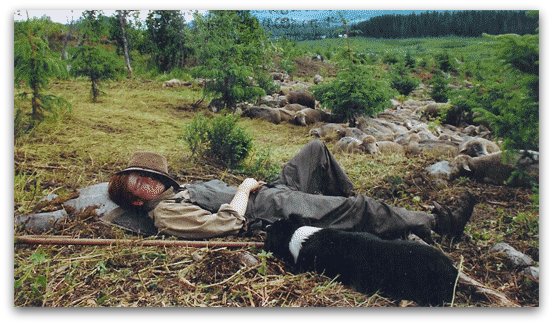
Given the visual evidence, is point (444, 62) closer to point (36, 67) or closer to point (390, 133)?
point (390, 133)

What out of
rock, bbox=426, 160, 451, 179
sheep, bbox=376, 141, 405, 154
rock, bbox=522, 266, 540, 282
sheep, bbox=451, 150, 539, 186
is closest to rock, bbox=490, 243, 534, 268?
rock, bbox=522, 266, 540, 282

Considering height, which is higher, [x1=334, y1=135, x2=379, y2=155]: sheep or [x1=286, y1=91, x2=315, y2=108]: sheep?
[x1=286, y1=91, x2=315, y2=108]: sheep

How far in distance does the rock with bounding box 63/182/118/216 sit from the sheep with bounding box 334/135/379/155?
2162 mm

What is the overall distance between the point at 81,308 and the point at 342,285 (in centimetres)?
164

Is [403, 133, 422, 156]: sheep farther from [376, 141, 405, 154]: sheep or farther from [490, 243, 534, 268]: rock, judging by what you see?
[490, 243, 534, 268]: rock

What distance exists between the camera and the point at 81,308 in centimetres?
382

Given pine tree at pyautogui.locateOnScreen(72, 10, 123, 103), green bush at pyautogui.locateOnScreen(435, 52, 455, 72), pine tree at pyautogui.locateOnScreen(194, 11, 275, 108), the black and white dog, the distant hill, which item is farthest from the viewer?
green bush at pyautogui.locateOnScreen(435, 52, 455, 72)

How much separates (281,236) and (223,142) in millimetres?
1448

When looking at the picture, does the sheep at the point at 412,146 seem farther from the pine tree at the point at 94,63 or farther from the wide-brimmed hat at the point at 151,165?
the pine tree at the point at 94,63

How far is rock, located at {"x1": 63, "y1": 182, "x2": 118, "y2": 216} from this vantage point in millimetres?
4348

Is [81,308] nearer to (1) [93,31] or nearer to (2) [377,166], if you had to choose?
(1) [93,31]

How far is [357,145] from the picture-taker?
220 inches

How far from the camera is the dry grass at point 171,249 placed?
150 inches

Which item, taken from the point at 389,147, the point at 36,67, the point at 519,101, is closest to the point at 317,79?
the point at 389,147
